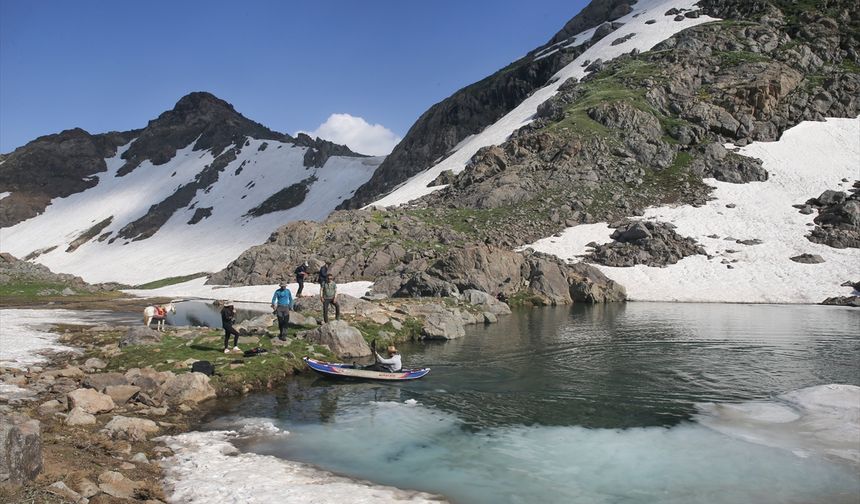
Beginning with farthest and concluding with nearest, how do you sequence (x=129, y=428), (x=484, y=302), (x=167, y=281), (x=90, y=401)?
1. (x=167, y=281)
2. (x=484, y=302)
3. (x=90, y=401)
4. (x=129, y=428)

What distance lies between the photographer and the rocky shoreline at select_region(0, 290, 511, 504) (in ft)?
33.3

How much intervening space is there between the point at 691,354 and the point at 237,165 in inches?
6820

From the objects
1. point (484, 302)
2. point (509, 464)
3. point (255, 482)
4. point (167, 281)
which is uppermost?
point (167, 281)

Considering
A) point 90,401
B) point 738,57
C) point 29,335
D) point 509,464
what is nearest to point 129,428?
point 90,401

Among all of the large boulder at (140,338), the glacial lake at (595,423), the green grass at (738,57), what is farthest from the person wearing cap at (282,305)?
the green grass at (738,57)

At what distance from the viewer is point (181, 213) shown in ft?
506

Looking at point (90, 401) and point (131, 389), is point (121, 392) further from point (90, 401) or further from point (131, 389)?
point (90, 401)

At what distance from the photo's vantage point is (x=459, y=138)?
12925cm

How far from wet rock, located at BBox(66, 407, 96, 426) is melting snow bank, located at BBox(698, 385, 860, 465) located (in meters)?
18.6

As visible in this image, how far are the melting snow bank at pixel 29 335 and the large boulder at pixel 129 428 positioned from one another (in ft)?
33.5

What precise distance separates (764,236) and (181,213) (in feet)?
478

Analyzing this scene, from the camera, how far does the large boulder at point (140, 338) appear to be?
25.5 m

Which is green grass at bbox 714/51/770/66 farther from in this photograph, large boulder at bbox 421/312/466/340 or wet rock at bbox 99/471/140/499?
wet rock at bbox 99/471/140/499

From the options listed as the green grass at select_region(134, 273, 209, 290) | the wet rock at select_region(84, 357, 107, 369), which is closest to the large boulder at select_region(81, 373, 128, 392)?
the wet rock at select_region(84, 357, 107, 369)
